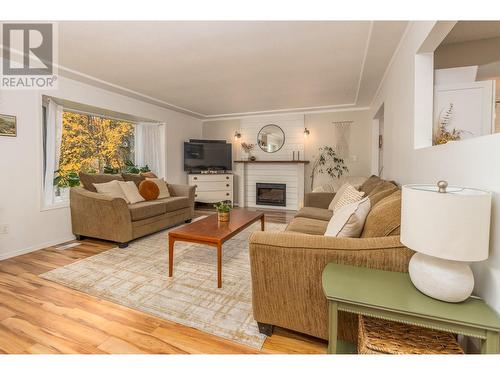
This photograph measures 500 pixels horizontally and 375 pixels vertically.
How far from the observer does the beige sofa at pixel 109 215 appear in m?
3.32

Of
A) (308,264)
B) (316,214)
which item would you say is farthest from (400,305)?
(316,214)

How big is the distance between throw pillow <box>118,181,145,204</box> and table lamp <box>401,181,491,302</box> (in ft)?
12.4

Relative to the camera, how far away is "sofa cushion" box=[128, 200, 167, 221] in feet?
11.2

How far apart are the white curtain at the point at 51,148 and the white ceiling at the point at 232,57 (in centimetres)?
64

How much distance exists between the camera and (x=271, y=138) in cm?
627

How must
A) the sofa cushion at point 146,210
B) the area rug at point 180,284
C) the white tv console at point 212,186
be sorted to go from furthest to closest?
the white tv console at point 212,186, the sofa cushion at point 146,210, the area rug at point 180,284

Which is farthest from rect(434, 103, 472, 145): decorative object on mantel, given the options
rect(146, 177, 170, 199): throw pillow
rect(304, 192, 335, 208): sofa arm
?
A: rect(146, 177, 170, 199): throw pillow

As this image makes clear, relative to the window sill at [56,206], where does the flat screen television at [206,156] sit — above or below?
above

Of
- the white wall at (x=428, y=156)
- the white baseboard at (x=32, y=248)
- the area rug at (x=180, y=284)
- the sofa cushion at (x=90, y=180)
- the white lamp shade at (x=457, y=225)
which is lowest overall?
the area rug at (x=180, y=284)

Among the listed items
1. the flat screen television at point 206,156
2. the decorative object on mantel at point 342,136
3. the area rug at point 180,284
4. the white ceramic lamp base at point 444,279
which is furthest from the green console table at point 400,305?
the flat screen television at point 206,156

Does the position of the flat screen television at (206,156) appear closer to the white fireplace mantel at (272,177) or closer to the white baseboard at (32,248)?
the white fireplace mantel at (272,177)

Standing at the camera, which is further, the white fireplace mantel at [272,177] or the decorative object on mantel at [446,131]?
the white fireplace mantel at [272,177]
